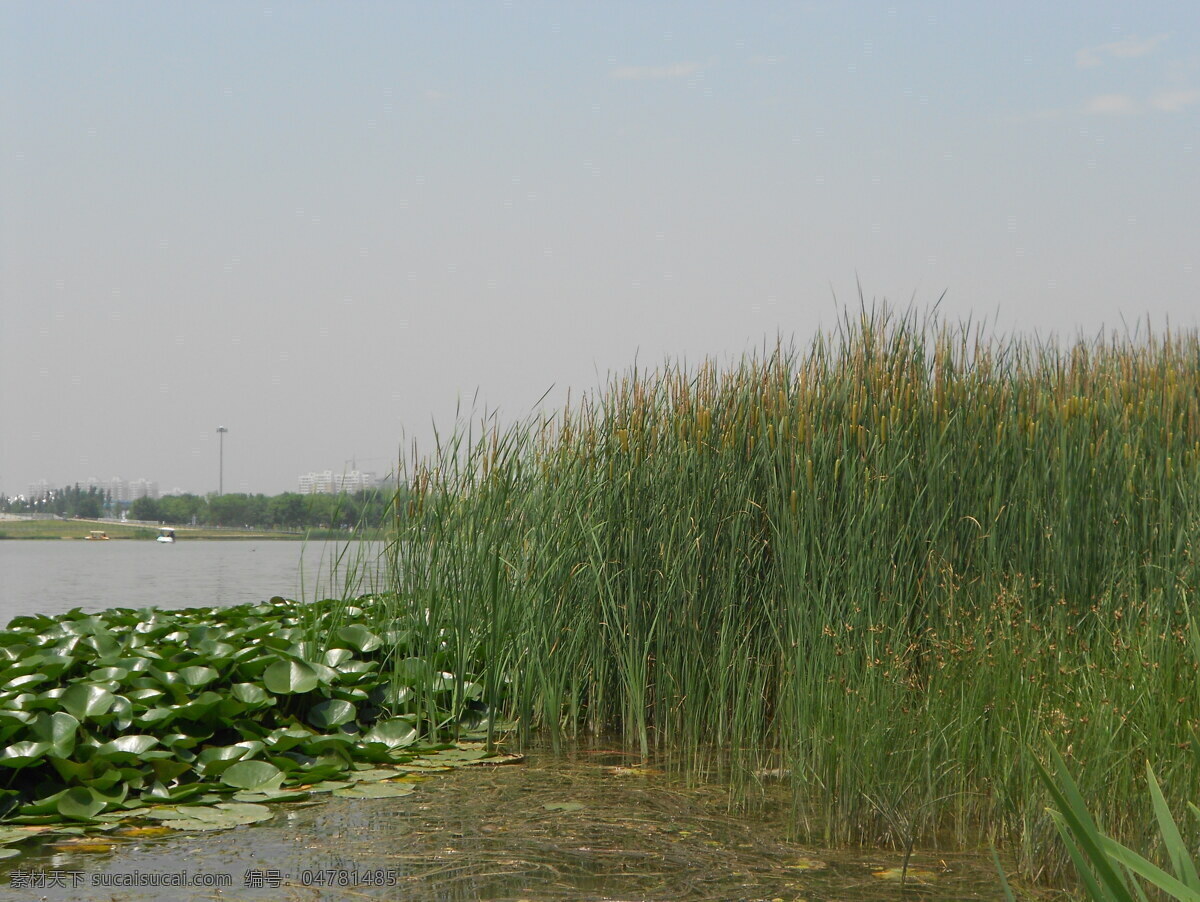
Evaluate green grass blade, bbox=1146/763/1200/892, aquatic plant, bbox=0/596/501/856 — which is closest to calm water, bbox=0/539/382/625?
aquatic plant, bbox=0/596/501/856

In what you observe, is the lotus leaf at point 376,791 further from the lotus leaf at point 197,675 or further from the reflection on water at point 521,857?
the lotus leaf at point 197,675

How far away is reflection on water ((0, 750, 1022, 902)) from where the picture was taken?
2.79 m

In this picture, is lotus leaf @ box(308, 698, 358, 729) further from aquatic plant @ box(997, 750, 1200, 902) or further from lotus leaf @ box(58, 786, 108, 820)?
aquatic plant @ box(997, 750, 1200, 902)

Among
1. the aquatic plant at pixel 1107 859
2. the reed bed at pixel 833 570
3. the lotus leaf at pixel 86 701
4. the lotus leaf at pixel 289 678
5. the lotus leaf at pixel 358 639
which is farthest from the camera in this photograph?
the lotus leaf at pixel 358 639

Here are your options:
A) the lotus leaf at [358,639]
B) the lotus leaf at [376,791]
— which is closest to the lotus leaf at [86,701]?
the lotus leaf at [376,791]

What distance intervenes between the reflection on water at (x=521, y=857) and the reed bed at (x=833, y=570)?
0.27 metres

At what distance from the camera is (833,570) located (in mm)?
4000

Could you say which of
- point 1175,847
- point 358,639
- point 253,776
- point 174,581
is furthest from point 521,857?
point 174,581

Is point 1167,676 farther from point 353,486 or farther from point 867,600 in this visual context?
point 353,486

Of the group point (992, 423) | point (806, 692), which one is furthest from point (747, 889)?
point (992, 423)

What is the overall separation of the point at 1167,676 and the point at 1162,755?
1.14 ft

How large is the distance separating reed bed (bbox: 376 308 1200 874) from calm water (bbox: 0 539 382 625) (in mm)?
390

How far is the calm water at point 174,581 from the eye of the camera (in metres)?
5.23

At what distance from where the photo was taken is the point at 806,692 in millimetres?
3473
